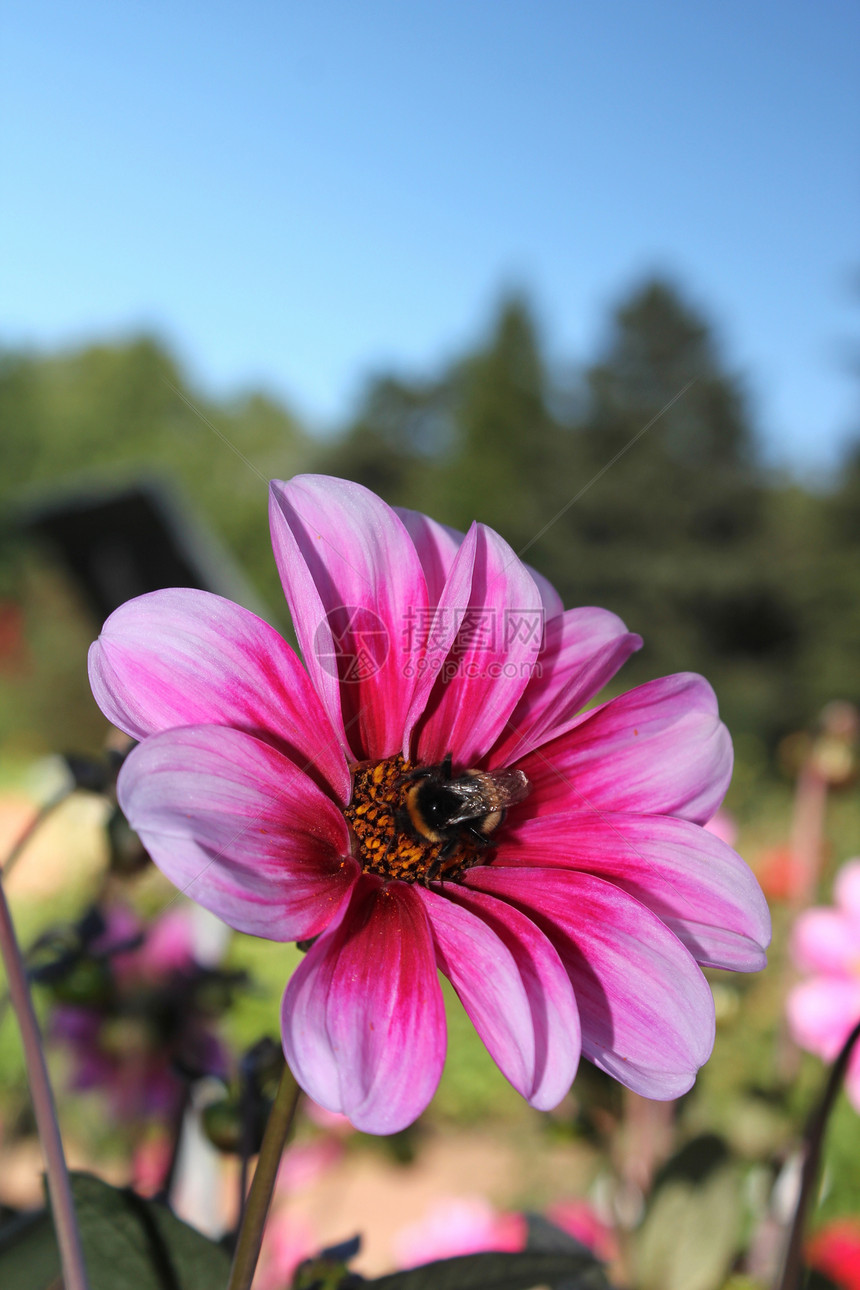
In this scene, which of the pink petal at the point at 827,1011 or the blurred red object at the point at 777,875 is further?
the blurred red object at the point at 777,875

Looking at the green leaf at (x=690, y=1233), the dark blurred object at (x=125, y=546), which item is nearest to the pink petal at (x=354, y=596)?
the green leaf at (x=690, y=1233)

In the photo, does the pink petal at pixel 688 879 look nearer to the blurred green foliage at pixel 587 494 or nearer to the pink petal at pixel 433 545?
the pink petal at pixel 433 545

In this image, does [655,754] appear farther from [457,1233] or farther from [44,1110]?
[457,1233]

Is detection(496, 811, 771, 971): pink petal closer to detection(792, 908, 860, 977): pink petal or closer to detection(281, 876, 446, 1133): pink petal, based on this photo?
detection(281, 876, 446, 1133): pink petal

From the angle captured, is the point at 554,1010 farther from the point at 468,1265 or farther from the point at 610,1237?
the point at 610,1237

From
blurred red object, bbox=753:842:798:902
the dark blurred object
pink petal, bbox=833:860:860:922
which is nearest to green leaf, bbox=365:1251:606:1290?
pink petal, bbox=833:860:860:922

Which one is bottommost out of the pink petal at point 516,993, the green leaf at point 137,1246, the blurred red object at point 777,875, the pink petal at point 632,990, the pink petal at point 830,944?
the green leaf at point 137,1246

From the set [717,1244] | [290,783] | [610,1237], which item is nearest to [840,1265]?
[610,1237]

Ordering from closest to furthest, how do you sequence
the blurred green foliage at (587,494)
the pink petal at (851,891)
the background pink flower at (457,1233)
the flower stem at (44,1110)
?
the flower stem at (44,1110), the pink petal at (851,891), the background pink flower at (457,1233), the blurred green foliage at (587,494)
